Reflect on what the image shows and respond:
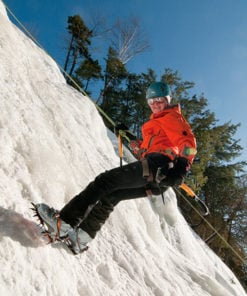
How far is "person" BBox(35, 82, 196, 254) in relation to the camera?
342 centimetres

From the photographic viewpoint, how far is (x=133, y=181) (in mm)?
3588

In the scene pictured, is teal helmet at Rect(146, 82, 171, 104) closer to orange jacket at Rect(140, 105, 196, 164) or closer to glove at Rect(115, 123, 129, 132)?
orange jacket at Rect(140, 105, 196, 164)

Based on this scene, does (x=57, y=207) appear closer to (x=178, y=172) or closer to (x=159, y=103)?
(x=178, y=172)

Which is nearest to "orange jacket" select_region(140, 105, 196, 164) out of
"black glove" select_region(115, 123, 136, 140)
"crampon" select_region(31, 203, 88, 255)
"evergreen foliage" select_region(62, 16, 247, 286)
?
"black glove" select_region(115, 123, 136, 140)

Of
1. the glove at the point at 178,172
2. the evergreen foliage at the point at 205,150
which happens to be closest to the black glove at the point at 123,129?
the glove at the point at 178,172

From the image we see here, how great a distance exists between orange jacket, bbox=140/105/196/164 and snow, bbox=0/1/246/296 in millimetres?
1460

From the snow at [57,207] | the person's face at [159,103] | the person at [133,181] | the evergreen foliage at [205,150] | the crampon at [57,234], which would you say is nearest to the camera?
the snow at [57,207]

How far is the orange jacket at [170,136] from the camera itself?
348cm

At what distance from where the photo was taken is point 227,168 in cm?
2456

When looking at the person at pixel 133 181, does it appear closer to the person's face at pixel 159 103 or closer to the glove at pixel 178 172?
the glove at pixel 178 172

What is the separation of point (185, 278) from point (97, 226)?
2821 millimetres

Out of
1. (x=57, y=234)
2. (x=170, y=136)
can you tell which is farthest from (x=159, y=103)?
(x=57, y=234)

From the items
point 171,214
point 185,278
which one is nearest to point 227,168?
point 171,214

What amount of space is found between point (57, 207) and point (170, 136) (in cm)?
172
